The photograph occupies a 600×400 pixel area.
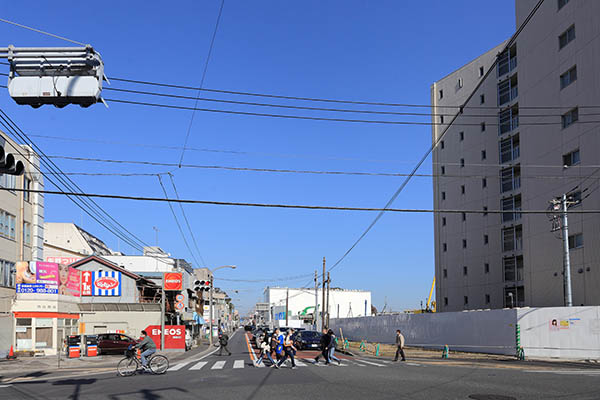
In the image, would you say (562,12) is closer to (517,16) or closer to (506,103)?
(517,16)

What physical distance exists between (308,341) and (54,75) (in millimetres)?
37557

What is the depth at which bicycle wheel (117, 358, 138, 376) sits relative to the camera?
73.6ft

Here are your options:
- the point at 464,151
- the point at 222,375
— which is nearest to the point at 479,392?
the point at 222,375

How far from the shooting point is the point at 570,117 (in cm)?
4097

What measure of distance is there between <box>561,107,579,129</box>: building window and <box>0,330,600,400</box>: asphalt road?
81.6 ft

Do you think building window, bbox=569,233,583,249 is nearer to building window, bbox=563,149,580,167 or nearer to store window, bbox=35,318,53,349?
building window, bbox=563,149,580,167

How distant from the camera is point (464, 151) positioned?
64125 mm

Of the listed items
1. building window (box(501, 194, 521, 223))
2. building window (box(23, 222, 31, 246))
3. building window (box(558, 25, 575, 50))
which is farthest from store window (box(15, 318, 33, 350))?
building window (box(501, 194, 521, 223))

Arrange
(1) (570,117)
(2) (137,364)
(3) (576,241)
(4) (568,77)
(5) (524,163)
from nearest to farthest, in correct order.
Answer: (2) (137,364) → (3) (576,241) → (1) (570,117) → (4) (568,77) → (5) (524,163)

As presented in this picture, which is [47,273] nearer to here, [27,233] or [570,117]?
[27,233]

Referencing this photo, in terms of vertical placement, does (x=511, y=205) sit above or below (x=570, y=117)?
below

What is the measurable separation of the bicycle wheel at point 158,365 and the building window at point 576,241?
29.4 meters

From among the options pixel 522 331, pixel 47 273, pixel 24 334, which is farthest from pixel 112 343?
pixel 522 331

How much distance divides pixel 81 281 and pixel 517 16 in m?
42.9
